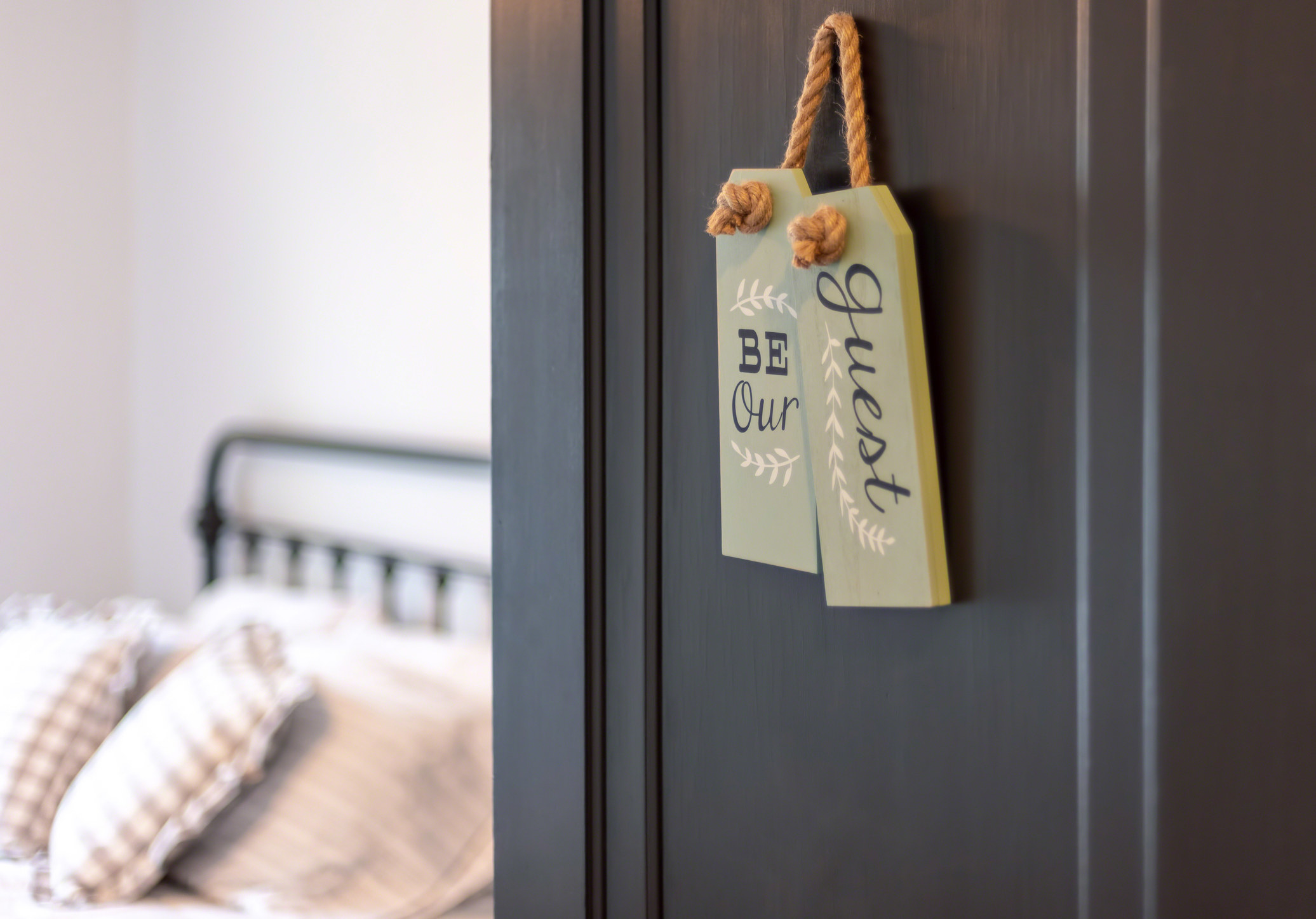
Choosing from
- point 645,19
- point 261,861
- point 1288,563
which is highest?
point 645,19

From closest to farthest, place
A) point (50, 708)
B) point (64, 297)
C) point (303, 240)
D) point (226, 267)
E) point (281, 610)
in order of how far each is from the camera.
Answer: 1. point (50, 708)
2. point (281, 610)
3. point (303, 240)
4. point (226, 267)
5. point (64, 297)

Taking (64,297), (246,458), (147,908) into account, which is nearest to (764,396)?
(147,908)

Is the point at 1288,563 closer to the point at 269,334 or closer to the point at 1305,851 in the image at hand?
the point at 1305,851

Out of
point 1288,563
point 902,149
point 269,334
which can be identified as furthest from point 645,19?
point 269,334

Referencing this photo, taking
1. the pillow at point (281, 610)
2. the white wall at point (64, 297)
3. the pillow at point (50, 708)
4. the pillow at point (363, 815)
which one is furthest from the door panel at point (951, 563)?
the white wall at point (64, 297)

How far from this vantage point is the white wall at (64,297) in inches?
92.8

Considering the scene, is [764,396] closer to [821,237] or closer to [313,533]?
[821,237]

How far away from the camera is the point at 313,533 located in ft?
7.15

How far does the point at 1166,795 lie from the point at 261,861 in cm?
122

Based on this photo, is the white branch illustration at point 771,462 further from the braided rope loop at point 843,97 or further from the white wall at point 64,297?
the white wall at point 64,297

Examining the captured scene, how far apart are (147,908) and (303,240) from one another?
4.60 feet

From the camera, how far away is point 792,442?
487mm

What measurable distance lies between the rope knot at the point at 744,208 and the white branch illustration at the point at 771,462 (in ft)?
0.38

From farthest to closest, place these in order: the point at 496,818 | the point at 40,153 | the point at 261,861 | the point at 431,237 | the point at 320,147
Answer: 1. the point at 40,153
2. the point at 320,147
3. the point at 431,237
4. the point at 261,861
5. the point at 496,818
